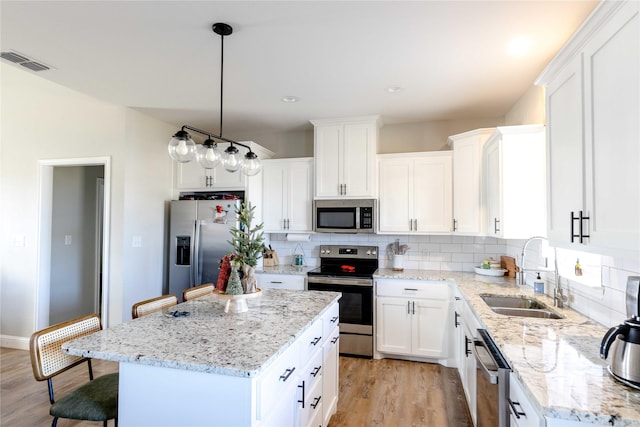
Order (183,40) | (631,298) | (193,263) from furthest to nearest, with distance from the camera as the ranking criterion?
(193,263), (183,40), (631,298)

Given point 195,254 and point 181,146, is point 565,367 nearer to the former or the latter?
point 181,146

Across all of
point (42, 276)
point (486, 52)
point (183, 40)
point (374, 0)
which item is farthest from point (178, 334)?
point (42, 276)

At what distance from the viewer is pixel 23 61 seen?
8.23ft

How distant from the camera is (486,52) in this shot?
2.34 m

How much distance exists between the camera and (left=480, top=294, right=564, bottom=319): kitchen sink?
2268 mm

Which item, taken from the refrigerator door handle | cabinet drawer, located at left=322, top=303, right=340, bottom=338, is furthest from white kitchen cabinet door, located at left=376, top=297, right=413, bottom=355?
the refrigerator door handle

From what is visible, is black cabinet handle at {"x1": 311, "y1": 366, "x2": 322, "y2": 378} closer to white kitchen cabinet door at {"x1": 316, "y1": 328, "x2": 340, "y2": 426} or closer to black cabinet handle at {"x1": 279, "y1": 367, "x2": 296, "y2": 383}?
white kitchen cabinet door at {"x1": 316, "y1": 328, "x2": 340, "y2": 426}

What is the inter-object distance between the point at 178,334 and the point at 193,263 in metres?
2.31

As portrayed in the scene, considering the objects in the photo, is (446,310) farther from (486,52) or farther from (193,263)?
(193,263)

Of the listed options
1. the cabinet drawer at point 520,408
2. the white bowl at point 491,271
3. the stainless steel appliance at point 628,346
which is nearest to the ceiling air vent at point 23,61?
the cabinet drawer at point 520,408

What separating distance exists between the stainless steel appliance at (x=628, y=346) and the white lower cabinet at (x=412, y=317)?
2.16m

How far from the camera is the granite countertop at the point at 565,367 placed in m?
1.06

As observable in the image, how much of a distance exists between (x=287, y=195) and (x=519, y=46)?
2693 millimetres

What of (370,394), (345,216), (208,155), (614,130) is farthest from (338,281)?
(614,130)
